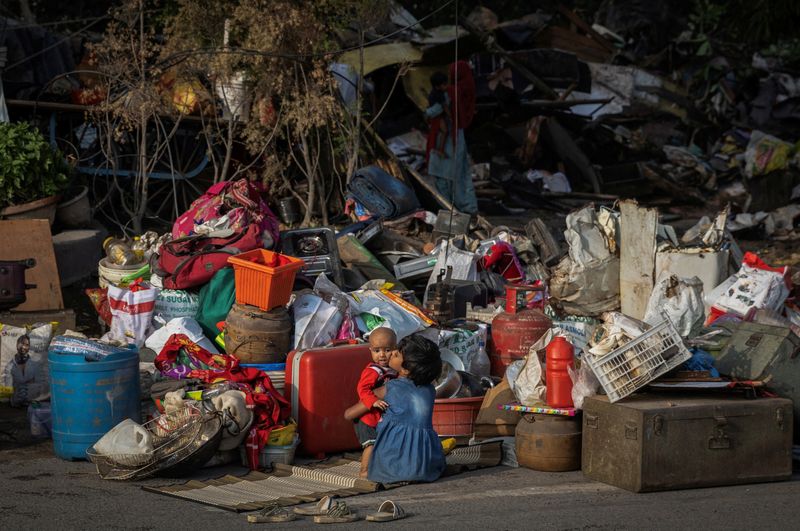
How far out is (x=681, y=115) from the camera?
72.3 feet

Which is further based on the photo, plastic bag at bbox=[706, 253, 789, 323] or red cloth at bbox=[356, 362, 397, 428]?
plastic bag at bbox=[706, 253, 789, 323]

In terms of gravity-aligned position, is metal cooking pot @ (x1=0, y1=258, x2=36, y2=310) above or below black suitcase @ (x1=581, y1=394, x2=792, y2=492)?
above

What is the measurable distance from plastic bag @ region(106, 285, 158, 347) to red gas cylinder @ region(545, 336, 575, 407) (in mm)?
3542

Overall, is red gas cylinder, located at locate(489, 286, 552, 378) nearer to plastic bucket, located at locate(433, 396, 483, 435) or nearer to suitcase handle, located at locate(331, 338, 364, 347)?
plastic bucket, located at locate(433, 396, 483, 435)

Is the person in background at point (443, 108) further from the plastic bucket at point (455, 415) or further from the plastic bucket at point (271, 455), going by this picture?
the plastic bucket at point (271, 455)

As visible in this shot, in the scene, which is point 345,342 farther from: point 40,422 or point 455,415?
point 40,422

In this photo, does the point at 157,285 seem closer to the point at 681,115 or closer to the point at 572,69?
the point at 572,69

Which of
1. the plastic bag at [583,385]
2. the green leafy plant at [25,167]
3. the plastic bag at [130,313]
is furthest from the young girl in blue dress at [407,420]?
the green leafy plant at [25,167]

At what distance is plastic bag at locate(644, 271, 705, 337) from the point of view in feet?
25.7

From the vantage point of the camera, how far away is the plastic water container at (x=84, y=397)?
21.4 ft

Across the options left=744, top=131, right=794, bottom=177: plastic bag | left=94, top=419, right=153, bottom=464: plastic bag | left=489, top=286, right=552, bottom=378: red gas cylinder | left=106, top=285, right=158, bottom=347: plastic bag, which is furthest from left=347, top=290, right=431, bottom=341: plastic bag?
left=744, top=131, right=794, bottom=177: plastic bag

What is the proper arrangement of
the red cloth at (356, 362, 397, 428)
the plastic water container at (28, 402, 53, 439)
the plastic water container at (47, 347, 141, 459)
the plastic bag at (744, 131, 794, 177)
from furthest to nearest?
1. the plastic bag at (744, 131, 794, 177)
2. the plastic water container at (28, 402, 53, 439)
3. the plastic water container at (47, 347, 141, 459)
4. the red cloth at (356, 362, 397, 428)

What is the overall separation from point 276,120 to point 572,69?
30.3ft

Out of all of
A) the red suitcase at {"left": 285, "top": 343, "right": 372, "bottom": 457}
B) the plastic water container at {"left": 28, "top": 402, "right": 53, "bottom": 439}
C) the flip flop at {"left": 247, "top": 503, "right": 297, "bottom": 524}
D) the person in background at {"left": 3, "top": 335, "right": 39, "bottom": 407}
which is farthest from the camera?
the person in background at {"left": 3, "top": 335, "right": 39, "bottom": 407}
